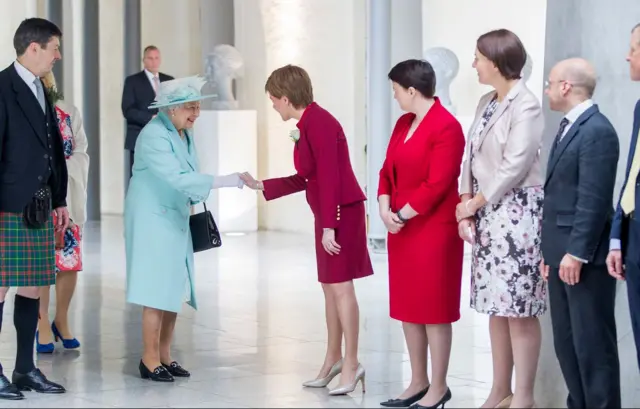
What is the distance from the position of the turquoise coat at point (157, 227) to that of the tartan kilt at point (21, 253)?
0.51m

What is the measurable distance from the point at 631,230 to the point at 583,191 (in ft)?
0.76

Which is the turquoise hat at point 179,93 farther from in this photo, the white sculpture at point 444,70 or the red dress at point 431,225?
the white sculpture at point 444,70

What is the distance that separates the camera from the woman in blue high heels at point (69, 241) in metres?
7.00

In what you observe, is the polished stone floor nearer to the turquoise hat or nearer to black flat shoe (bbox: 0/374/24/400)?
black flat shoe (bbox: 0/374/24/400)

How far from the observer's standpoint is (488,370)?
638 centimetres

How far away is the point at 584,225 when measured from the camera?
4.69 metres

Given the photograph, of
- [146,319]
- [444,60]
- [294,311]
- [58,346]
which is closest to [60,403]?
[146,319]

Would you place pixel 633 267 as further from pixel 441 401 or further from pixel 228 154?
pixel 228 154

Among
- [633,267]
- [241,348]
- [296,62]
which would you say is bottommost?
[241,348]

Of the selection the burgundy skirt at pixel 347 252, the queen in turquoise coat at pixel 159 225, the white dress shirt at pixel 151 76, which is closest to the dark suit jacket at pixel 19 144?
the queen in turquoise coat at pixel 159 225

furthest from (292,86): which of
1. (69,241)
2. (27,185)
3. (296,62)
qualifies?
(296,62)

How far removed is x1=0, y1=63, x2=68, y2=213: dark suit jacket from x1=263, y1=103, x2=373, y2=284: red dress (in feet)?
3.87

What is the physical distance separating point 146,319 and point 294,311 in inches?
92.9

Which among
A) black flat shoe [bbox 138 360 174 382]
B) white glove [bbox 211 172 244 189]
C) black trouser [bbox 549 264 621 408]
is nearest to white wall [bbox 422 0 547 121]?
white glove [bbox 211 172 244 189]
